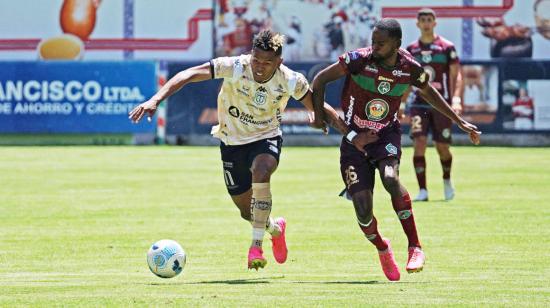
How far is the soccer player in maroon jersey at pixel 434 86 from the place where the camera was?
61.0 feet

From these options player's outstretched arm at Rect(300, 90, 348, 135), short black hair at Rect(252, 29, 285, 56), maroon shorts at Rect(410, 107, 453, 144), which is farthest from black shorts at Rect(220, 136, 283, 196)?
maroon shorts at Rect(410, 107, 453, 144)

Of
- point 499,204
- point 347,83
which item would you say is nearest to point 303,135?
point 499,204

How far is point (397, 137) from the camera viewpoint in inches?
454

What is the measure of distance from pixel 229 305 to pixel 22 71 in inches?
941

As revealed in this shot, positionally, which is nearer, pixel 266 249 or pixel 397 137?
pixel 397 137

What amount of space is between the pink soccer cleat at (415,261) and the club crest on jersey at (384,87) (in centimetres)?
132

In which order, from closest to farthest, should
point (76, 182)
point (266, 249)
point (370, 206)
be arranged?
point (370, 206) → point (266, 249) → point (76, 182)

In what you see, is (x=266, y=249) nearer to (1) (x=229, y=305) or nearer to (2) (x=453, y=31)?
(1) (x=229, y=305)

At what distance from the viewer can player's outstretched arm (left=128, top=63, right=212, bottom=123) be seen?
1057cm

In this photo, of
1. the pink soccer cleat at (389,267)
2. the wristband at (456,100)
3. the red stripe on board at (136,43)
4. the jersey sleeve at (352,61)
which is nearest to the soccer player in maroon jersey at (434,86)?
the wristband at (456,100)

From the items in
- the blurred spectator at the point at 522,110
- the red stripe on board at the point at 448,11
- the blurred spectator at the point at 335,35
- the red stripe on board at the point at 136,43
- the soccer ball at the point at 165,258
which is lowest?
the blurred spectator at the point at 522,110

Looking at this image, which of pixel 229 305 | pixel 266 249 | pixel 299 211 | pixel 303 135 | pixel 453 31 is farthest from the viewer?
pixel 453 31

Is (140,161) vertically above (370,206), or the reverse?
(370,206)

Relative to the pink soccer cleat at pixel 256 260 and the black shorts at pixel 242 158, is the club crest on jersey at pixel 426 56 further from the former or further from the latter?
the pink soccer cleat at pixel 256 260
